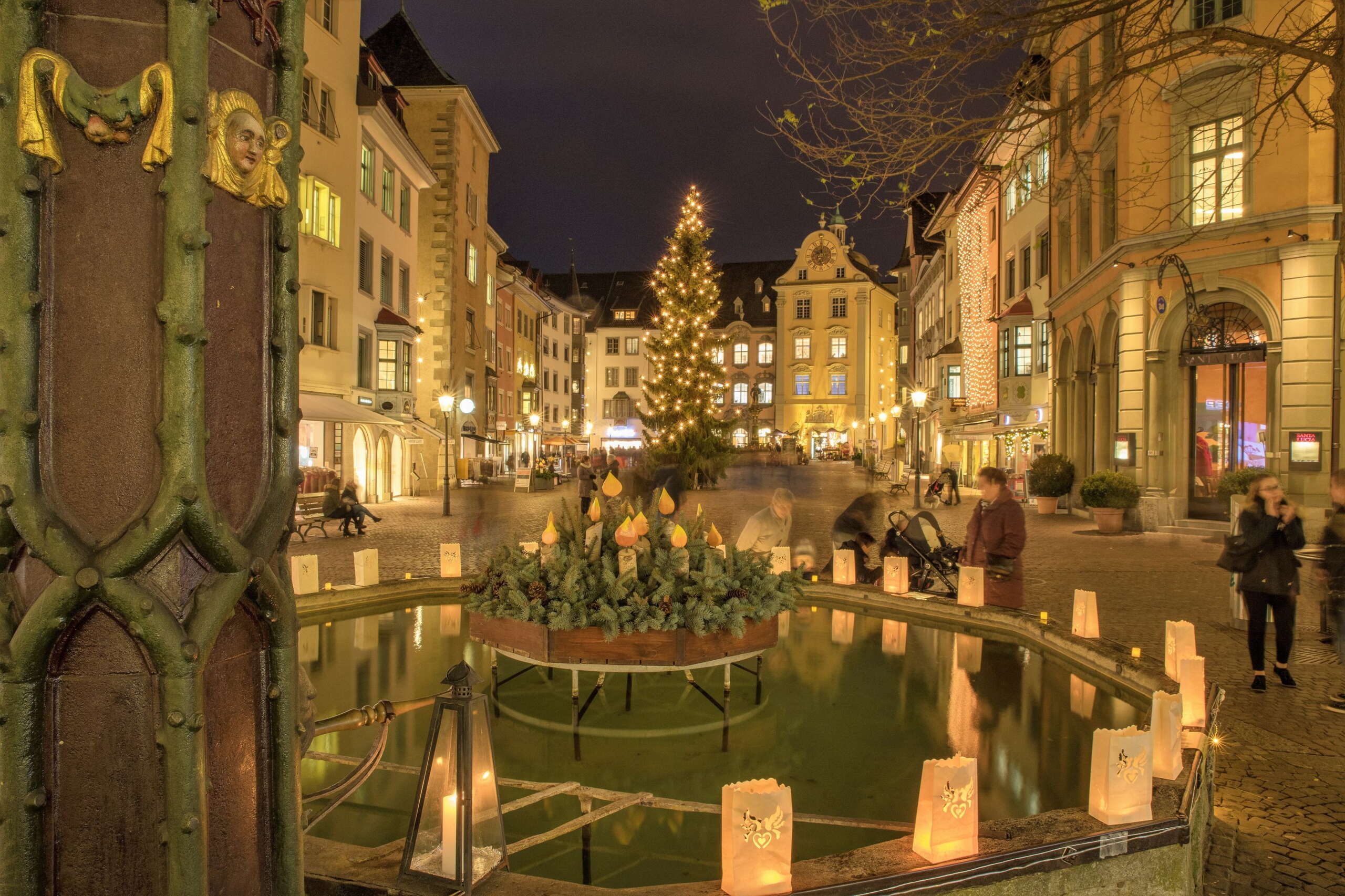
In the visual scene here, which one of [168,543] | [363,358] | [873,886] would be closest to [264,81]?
[168,543]

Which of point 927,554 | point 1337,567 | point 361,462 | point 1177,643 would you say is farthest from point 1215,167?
point 361,462

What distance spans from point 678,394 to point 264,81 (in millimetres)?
37429

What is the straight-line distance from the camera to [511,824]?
15.1 ft

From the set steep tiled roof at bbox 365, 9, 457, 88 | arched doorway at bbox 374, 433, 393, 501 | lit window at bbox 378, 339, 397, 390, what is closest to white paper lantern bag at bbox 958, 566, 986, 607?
arched doorway at bbox 374, 433, 393, 501

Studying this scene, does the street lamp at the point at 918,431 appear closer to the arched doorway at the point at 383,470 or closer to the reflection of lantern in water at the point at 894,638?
the reflection of lantern in water at the point at 894,638

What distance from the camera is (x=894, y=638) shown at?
8953 millimetres

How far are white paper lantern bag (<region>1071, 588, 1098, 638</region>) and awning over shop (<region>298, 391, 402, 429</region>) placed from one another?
56.6ft

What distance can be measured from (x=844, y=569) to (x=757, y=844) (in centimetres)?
795

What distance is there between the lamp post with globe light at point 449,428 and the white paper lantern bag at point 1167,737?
1965 centimetres

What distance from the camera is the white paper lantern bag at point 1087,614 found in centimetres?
809

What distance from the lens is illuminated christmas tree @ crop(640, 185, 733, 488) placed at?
39469 millimetres

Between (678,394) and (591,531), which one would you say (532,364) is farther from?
(591,531)

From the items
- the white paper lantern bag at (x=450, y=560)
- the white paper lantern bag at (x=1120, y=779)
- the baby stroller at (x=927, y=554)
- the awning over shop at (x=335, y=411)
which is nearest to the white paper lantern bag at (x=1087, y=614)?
the baby stroller at (x=927, y=554)

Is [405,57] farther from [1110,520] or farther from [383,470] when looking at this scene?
[1110,520]
